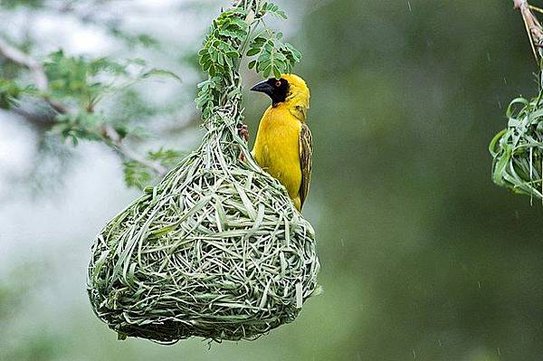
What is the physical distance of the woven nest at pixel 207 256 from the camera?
216cm

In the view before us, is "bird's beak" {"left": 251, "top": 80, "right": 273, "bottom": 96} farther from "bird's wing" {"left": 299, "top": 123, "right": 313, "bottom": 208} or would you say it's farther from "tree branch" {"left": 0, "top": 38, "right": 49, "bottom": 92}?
"tree branch" {"left": 0, "top": 38, "right": 49, "bottom": 92}

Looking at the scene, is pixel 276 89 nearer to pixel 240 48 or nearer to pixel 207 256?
pixel 240 48

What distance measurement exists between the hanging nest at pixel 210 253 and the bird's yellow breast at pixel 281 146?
1.31 ft

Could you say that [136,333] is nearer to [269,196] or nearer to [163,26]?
[269,196]

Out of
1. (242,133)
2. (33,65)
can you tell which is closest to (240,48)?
(242,133)

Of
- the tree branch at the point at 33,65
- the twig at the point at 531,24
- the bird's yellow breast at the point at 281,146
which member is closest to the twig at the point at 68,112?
the tree branch at the point at 33,65

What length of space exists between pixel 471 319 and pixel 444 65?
3.99ft

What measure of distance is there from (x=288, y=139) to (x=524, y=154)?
0.64m

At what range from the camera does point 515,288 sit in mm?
4703

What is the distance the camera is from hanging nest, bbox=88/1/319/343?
7.09 ft

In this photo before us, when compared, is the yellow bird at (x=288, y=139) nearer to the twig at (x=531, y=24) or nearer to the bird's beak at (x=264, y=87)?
the bird's beak at (x=264, y=87)

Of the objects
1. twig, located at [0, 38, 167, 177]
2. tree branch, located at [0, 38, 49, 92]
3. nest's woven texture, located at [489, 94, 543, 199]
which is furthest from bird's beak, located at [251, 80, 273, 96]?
tree branch, located at [0, 38, 49, 92]

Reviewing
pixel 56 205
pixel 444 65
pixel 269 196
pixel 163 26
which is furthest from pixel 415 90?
pixel 269 196

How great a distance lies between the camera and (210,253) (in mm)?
2188
